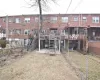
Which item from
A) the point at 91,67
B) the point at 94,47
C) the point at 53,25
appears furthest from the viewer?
the point at 53,25

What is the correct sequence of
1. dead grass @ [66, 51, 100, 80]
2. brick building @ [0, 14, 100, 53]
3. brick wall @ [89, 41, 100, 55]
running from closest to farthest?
dead grass @ [66, 51, 100, 80], brick wall @ [89, 41, 100, 55], brick building @ [0, 14, 100, 53]

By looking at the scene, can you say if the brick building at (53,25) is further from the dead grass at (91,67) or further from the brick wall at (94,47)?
the dead grass at (91,67)

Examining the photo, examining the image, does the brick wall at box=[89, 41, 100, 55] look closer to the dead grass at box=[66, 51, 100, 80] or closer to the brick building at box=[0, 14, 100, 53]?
the dead grass at box=[66, 51, 100, 80]

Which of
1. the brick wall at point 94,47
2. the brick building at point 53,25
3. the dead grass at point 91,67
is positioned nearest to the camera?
the dead grass at point 91,67

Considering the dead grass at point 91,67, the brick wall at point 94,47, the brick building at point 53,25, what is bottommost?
the dead grass at point 91,67

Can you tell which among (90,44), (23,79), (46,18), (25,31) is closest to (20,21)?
(25,31)

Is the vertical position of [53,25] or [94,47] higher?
[53,25]

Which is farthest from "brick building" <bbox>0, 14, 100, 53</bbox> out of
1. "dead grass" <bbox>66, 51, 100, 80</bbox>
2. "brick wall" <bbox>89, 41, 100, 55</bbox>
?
"dead grass" <bbox>66, 51, 100, 80</bbox>

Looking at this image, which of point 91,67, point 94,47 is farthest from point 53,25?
point 91,67

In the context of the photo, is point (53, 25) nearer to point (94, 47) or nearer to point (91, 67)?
point (94, 47)

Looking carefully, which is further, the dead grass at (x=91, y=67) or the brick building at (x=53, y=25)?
the brick building at (x=53, y=25)

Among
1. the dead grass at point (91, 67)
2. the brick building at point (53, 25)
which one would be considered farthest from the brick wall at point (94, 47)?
the brick building at point (53, 25)

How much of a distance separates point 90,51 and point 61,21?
39.0ft

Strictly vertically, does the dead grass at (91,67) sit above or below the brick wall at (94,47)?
below
